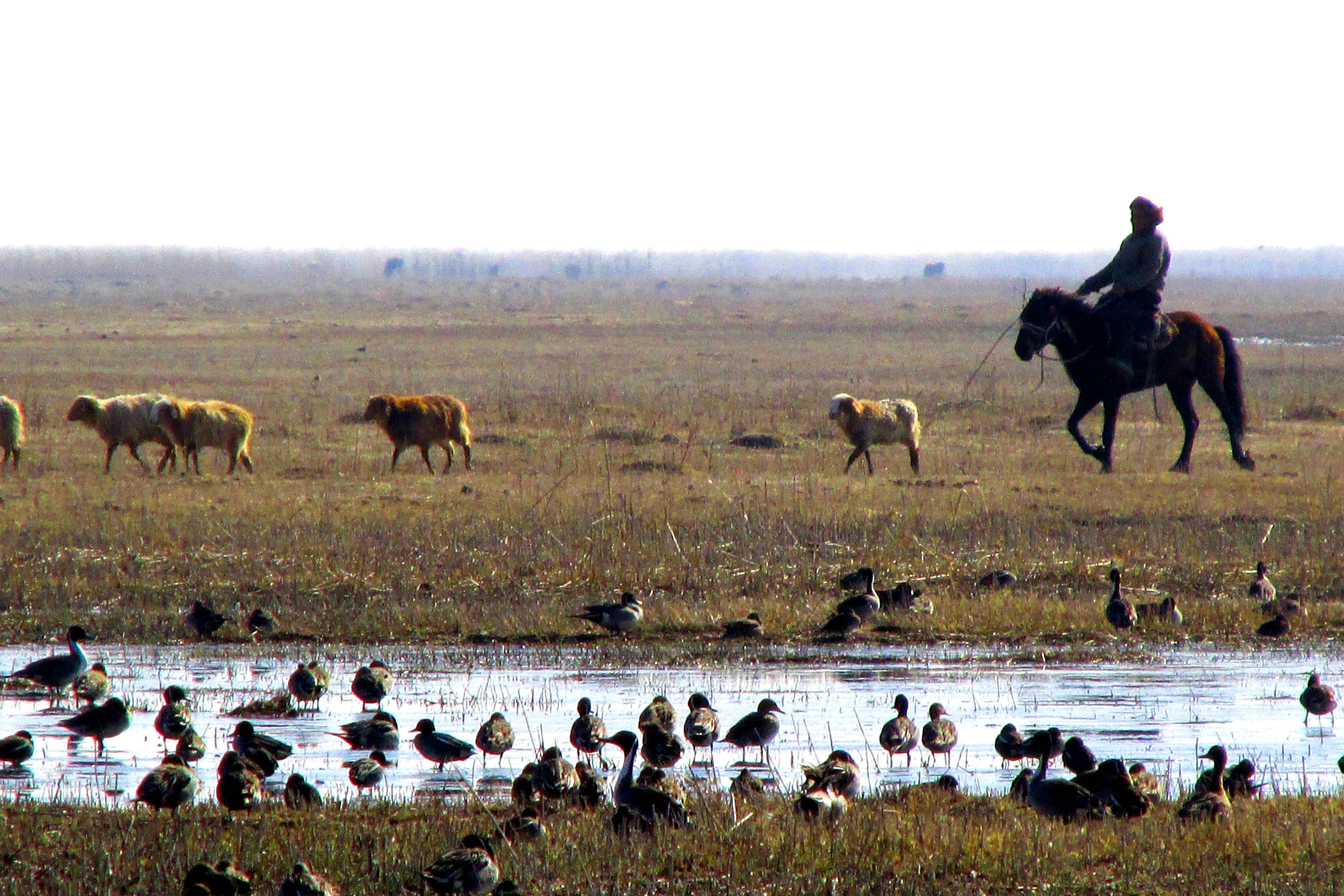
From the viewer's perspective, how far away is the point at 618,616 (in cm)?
1173

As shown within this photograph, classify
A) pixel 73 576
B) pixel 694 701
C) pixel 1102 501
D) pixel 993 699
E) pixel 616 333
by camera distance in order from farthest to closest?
pixel 616 333 → pixel 1102 501 → pixel 73 576 → pixel 993 699 → pixel 694 701

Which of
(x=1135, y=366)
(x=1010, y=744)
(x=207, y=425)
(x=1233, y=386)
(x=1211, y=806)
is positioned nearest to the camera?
(x=1211, y=806)

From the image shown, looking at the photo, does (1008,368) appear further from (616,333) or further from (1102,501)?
(1102,501)

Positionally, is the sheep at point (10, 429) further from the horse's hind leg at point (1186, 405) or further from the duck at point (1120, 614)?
the duck at point (1120, 614)

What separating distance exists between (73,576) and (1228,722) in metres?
9.14

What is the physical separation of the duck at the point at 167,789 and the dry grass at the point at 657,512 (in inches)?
190

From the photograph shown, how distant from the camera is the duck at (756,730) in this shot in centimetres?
818

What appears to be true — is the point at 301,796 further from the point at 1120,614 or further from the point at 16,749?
the point at 1120,614

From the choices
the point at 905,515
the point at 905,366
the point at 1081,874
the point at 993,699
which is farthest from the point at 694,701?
the point at 905,366

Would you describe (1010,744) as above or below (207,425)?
above

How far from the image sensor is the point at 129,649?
11.5 meters

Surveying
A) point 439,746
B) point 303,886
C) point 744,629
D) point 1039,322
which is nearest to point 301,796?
point 439,746

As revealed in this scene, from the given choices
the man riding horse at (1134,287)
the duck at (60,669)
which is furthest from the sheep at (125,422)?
the duck at (60,669)

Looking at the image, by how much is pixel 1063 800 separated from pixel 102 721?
4717 millimetres
